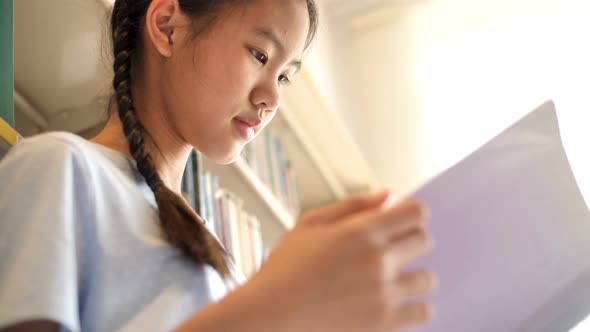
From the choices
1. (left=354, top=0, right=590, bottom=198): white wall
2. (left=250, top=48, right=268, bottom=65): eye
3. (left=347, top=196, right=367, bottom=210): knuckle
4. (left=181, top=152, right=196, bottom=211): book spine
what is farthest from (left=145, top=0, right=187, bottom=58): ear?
(left=354, top=0, right=590, bottom=198): white wall

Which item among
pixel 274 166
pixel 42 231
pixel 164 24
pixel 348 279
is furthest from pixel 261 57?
pixel 274 166

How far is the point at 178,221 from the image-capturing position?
69cm

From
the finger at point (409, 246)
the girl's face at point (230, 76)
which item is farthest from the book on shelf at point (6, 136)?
the finger at point (409, 246)

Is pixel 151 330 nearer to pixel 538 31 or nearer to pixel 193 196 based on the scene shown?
pixel 193 196

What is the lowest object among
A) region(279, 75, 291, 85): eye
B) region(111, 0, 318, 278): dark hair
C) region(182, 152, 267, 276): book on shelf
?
region(182, 152, 267, 276): book on shelf

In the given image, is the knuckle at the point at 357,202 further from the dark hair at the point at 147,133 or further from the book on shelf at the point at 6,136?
the book on shelf at the point at 6,136

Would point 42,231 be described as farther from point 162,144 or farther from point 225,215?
point 225,215

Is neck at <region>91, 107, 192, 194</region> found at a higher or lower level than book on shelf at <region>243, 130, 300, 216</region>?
higher

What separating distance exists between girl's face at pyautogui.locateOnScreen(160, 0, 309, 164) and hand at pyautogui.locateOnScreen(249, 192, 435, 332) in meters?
0.43

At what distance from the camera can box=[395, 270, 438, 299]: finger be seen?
445 mm

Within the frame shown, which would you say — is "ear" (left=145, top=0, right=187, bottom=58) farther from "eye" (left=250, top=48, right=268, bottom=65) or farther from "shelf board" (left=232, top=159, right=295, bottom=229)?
"shelf board" (left=232, top=159, right=295, bottom=229)

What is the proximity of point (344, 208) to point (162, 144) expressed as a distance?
1.47 ft

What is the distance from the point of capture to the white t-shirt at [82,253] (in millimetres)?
552

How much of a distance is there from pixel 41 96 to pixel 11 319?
63 cm
